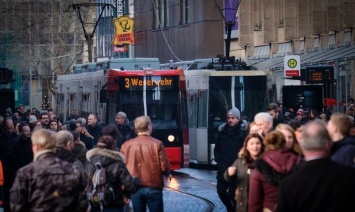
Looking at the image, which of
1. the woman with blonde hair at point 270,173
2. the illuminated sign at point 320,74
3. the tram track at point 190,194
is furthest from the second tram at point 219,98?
the woman with blonde hair at point 270,173

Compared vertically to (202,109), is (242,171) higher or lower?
lower

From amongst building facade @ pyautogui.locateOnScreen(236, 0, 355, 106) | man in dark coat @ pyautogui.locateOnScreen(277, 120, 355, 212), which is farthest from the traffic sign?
man in dark coat @ pyautogui.locateOnScreen(277, 120, 355, 212)

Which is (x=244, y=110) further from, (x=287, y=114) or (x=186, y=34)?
(x=186, y=34)

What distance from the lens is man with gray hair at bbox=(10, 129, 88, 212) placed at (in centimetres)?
1106

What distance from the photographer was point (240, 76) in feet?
111

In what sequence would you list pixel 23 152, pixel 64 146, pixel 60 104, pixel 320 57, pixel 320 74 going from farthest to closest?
pixel 320 57, pixel 60 104, pixel 320 74, pixel 23 152, pixel 64 146

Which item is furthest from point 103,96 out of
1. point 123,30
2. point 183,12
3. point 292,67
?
point 183,12

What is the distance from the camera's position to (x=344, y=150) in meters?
12.4

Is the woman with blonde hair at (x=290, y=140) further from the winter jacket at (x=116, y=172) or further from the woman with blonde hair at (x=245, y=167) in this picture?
the winter jacket at (x=116, y=172)

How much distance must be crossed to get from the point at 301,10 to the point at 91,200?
45212 mm

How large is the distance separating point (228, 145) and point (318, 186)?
29.2 ft

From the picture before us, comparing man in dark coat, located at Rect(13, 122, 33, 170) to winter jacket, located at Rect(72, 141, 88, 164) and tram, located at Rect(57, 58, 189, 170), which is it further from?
tram, located at Rect(57, 58, 189, 170)

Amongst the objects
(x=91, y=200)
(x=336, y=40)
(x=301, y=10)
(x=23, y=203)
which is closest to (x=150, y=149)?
(x=91, y=200)

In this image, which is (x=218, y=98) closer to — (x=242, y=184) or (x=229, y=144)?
(x=229, y=144)
